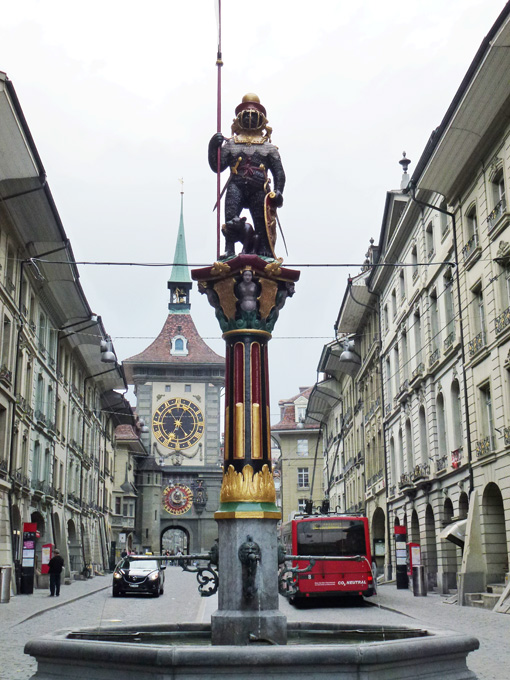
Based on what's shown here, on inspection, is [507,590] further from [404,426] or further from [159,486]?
[159,486]

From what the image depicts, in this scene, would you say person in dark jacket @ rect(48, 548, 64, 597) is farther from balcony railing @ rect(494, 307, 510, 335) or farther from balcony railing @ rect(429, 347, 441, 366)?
balcony railing @ rect(494, 307, 510, 335)

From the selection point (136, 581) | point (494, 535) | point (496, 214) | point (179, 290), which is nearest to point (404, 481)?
point (494, 535)

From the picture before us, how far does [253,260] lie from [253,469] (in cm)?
258

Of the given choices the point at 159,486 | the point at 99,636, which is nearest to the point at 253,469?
the point at 99,636

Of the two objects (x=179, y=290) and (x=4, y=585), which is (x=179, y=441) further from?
(x=4, y=585)

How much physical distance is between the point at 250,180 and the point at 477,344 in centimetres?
1727

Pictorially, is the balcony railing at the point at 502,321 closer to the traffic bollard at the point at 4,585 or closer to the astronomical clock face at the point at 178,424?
the traffic bollard at the point at 4,585

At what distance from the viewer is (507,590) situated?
74.1 ft

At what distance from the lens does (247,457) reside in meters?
10.5

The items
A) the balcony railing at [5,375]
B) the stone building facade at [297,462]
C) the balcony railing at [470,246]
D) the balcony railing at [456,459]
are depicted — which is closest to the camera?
the balcony railing at [470,246]

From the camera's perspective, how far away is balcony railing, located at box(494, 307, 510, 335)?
24547 millimetres

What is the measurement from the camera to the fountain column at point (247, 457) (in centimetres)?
970

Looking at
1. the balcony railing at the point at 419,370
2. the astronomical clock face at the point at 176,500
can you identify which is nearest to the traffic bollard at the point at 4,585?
the balcony railing at the point at 419,370

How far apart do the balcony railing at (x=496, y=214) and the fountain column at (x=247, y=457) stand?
15.7m
